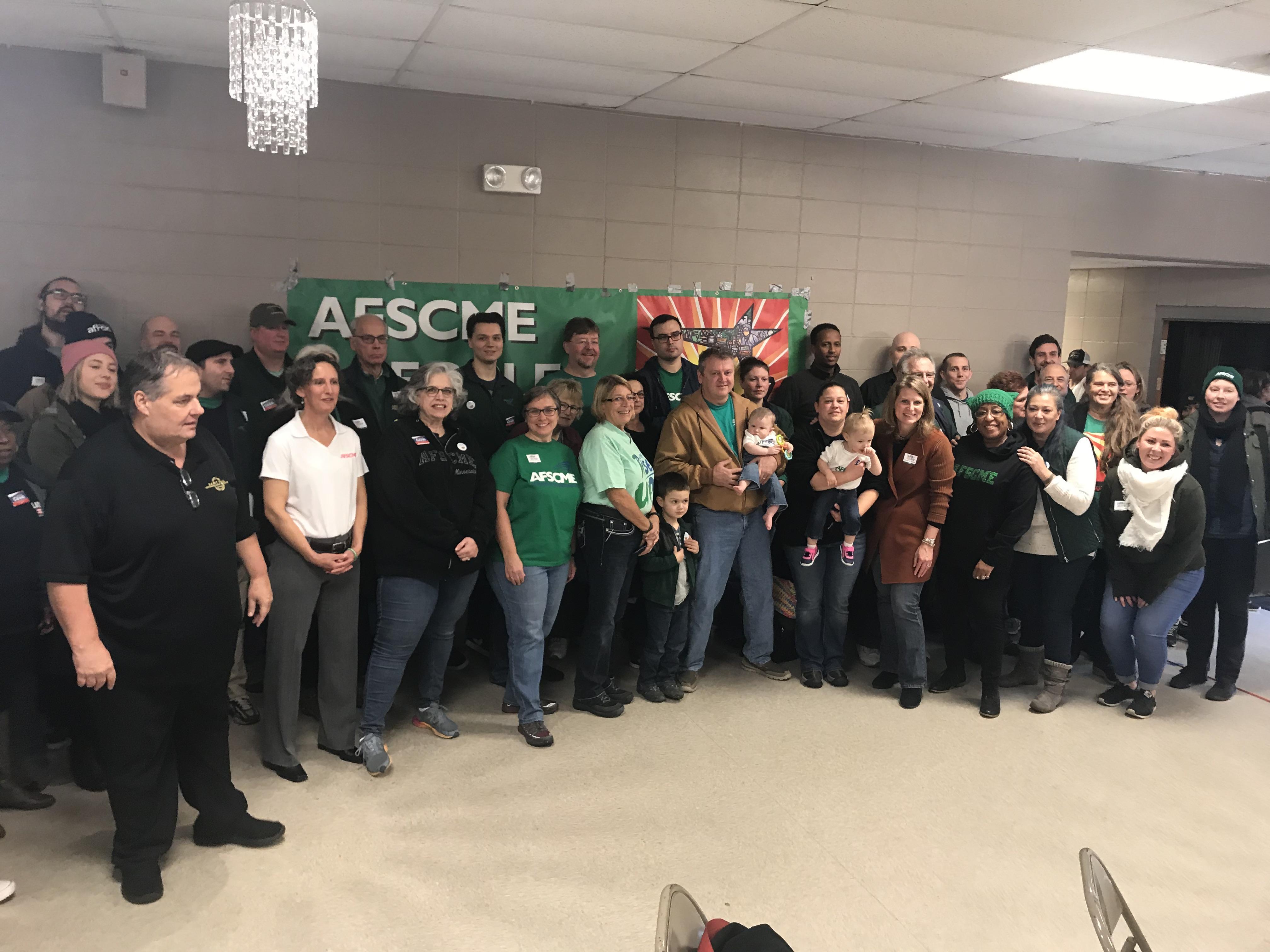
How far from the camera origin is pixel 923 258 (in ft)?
19.8

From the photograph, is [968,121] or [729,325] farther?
[729,325]

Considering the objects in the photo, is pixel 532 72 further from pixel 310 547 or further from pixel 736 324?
pixel 310 547

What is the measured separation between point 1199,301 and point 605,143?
562 cm

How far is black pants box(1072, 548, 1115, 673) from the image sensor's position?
4766 mm

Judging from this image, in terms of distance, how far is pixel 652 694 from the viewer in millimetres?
4375

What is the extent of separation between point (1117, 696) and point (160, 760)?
4.35m

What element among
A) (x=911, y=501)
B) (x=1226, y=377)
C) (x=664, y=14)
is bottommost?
(x=911, y=501)

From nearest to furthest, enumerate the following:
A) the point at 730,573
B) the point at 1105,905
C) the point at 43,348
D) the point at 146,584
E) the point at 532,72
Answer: the point at 1105,905 < the point at 146,584 < the point at 43,348 < the point at 532,72 < the point at 730,573

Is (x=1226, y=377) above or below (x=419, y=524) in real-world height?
above

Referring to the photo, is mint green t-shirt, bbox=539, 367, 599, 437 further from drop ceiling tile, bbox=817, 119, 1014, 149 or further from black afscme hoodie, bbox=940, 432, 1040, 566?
drop ceiling tile, bbox=817, 119, 1014, 149

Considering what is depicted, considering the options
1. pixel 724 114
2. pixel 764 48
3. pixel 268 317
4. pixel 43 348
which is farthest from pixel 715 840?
pixel 724 114

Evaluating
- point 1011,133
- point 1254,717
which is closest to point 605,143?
point 1011,133

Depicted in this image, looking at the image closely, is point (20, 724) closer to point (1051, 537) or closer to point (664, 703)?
point (664, 703)

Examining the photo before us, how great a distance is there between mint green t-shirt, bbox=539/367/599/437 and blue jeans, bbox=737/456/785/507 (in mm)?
1062
